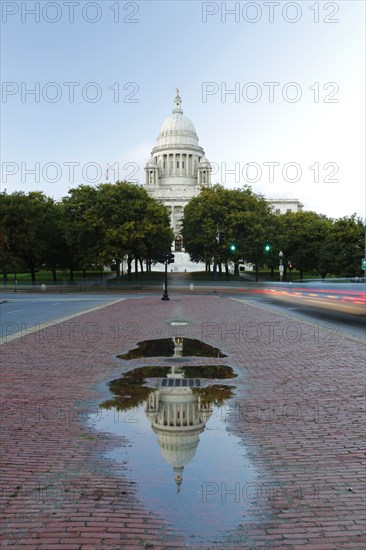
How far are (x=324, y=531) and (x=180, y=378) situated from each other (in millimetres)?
6046

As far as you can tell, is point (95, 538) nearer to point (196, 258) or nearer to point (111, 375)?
point (111, 375)

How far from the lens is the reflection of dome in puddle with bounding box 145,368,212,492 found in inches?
242

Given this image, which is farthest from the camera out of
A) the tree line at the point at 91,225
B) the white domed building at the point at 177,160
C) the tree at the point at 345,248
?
the white domed building at the point at 177,160

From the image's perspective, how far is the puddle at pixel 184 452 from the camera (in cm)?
471

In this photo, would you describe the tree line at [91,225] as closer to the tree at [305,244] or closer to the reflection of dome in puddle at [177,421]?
the tree at [305,244]

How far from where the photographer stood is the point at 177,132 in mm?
152500

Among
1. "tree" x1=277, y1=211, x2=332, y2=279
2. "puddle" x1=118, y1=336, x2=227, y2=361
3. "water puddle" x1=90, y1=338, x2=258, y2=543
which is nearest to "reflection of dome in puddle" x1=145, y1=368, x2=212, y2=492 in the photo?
"water puddle" x1=90, y1=338, x2=258, y2=543

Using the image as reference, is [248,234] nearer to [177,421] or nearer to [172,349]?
[172,349]

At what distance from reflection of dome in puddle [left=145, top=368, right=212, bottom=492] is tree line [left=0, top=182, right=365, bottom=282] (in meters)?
47.3

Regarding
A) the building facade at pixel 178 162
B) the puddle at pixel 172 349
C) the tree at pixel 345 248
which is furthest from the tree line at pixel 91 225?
the building facade at pixel 178 162

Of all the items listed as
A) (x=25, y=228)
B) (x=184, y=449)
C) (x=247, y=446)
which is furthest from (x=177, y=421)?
(x=25, y=228)

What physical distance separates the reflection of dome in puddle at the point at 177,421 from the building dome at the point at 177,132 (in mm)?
147880

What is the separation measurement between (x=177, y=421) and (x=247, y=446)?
1.42 meters

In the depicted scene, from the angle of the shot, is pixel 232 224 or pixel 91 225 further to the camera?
pixel 232 224
